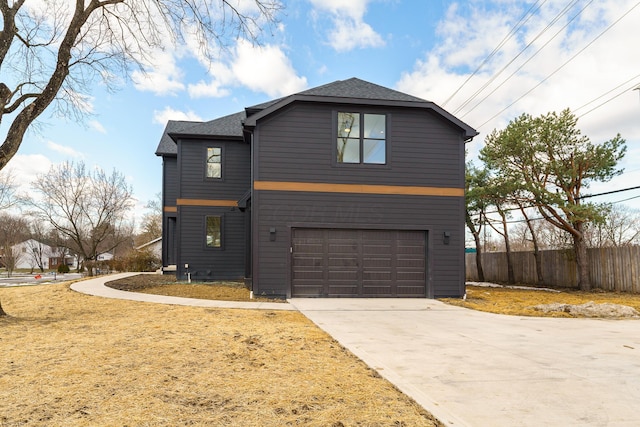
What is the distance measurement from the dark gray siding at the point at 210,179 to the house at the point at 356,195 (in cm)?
481

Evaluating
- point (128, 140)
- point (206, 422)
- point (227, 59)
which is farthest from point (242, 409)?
point (128, 140)

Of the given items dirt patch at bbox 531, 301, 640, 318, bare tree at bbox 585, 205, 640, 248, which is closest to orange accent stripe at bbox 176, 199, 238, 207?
dirt patch at bbox 531, 301, 640, 318

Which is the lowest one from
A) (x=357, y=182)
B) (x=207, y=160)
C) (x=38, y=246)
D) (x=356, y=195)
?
(x=38, y=246)

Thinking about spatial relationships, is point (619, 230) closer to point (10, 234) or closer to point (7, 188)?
point (7, 188)

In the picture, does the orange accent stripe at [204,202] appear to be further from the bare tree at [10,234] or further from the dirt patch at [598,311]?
the bare tree at [10,234]

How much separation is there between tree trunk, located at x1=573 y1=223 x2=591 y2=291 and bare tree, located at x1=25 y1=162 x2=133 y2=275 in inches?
1081

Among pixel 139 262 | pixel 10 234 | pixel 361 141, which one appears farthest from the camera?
pixel 10 234

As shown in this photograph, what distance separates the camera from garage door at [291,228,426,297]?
11977 millimetres

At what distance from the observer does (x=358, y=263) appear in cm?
1218

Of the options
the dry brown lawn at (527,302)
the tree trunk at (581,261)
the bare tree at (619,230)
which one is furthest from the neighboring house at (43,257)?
the bare tree at (619,230)

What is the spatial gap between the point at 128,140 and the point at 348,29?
1316cm

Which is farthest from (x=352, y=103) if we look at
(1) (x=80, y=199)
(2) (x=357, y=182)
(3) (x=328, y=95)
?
(1) (x=80, y=199)

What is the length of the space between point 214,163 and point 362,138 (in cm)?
724

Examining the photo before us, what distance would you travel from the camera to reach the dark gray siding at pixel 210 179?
16.7 metres
